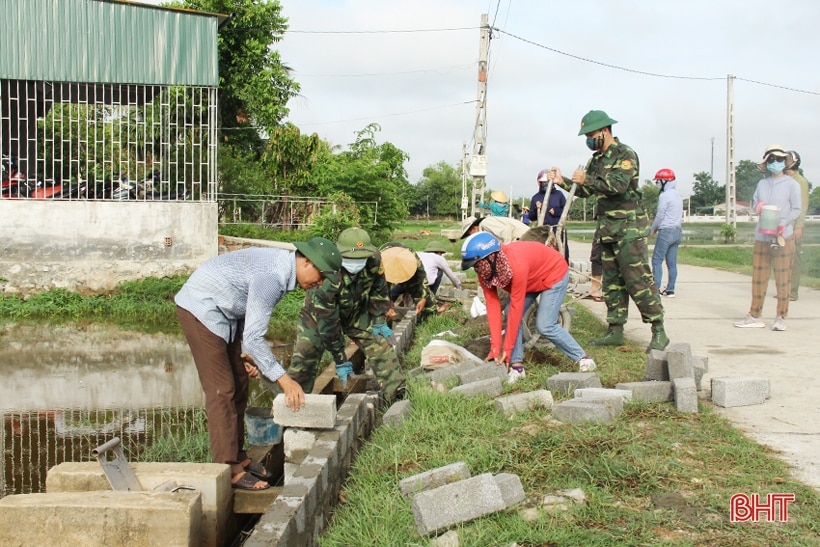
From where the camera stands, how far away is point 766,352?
7.07m

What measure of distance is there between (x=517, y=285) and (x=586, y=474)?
78.1 inches

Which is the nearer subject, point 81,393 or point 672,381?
point 672,381

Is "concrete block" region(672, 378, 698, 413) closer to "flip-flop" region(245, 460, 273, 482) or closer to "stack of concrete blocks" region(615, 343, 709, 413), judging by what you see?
"stack of concrete blocks" region(615, 343, 709, 413)

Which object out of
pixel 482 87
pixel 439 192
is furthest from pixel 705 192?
pixel 482 87

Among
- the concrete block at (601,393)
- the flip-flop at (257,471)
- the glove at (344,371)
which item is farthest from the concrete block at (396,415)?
the glove at (344,371)

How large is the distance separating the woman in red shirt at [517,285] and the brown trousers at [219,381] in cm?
187

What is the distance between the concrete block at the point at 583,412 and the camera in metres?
4.77

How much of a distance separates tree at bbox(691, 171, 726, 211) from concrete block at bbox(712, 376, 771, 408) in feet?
260

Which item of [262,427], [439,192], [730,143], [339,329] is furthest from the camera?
[439,192]

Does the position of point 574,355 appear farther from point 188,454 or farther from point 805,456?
point 188,454

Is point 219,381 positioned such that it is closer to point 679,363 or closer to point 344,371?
point 344,371

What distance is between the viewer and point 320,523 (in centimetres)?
392

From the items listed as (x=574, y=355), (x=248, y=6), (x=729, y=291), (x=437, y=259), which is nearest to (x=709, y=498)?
(x=574, y=355)

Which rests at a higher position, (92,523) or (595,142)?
(595,142)
